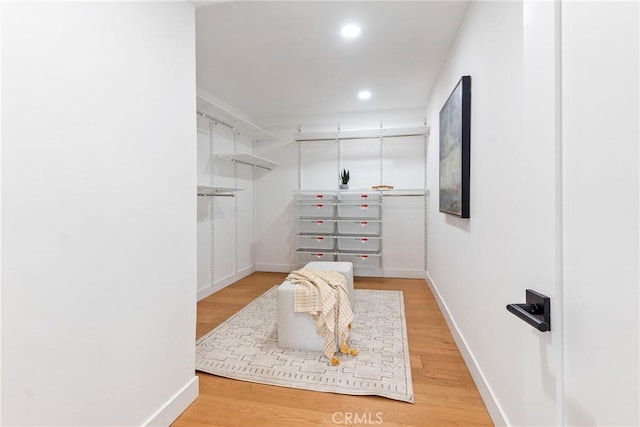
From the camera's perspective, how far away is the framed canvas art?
1.96 m

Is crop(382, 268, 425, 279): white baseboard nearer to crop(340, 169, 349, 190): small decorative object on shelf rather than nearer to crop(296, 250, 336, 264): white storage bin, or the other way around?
crop(296, 250, 336, 264): white storage bin

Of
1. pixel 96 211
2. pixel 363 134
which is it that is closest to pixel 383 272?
pixel 363 134

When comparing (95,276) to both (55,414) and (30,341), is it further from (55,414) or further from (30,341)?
(55,414)

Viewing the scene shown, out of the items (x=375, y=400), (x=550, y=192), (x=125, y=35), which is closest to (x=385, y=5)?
(x=125, y=35)

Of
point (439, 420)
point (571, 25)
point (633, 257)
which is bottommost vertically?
point (439, 420)

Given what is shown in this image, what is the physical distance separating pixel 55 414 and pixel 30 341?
0.95ft

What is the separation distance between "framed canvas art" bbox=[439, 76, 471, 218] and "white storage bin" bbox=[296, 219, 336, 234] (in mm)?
2196

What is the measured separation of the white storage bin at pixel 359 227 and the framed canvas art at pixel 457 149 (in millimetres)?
1806

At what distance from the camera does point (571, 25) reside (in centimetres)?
54

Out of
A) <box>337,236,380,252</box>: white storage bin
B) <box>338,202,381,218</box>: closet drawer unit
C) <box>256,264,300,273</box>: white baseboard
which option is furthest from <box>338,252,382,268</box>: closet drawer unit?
<box>256,264,300,273</box>: white baseboard

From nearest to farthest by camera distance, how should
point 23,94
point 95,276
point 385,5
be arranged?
point 23,94
point 95,276
point 385,5

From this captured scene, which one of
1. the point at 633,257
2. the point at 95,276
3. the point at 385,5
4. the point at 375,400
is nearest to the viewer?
the point at 633,257

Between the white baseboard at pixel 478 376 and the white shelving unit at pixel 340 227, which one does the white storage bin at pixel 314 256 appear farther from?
the white baseboard at pixel 478 376

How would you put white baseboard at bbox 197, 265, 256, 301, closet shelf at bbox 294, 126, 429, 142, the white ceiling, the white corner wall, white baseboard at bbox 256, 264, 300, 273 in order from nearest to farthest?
the white corner wall → the white ceiling → white baseboard at bbox 197, 265, 256, 301 → closet shelf at bbox 294, 126, 429, 142 → white baseboard at bbox 256, 264, 300, 273
